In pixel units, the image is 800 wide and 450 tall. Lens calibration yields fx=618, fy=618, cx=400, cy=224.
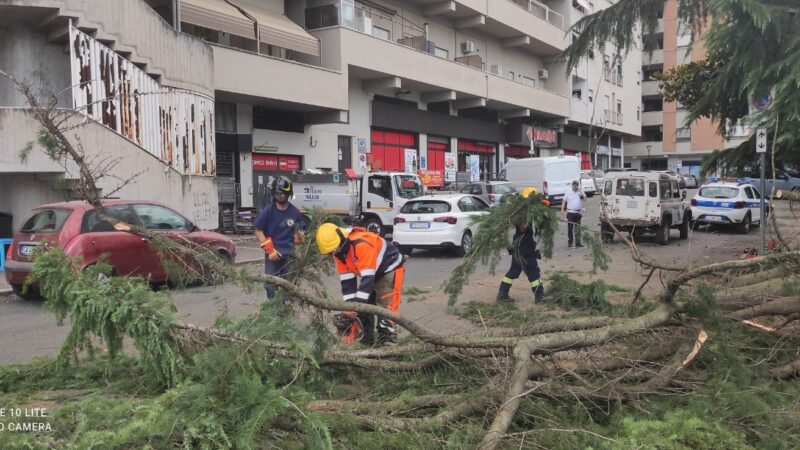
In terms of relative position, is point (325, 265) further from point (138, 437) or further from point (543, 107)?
point (543, 107)

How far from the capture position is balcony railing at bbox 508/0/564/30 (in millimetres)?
35438

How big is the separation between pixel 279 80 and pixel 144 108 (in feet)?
19.7

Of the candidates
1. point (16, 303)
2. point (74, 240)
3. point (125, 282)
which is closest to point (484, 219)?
point (125, 282)

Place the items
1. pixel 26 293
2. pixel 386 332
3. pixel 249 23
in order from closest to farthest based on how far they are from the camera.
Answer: pixel 386 332 < pixel 26 293 < pixel 249 23

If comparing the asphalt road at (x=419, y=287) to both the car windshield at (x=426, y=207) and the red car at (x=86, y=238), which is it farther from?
the car windshield at (x=426, y=207)

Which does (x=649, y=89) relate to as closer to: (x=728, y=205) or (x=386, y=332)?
(x=728, y=205)

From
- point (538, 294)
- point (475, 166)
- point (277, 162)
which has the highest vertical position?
point (475, 166)

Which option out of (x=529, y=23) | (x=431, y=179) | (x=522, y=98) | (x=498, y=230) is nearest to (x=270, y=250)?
(x=498, y=230)

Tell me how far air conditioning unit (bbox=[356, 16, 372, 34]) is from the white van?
370 inches

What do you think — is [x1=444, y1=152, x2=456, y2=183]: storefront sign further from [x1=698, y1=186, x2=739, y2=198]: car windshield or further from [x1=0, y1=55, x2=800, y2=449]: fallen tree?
[x1=0, y1=55, x2=800, y2=449]: fallen tree

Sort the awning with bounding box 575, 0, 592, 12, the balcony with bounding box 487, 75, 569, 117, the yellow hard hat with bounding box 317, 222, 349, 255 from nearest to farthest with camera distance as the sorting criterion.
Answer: the yellow hard hat with bounding box 317, 222, 349, 255
the balcony with bounding box 487, 75, 569, 117
the awning with bounding box 575, 0, 592, 12

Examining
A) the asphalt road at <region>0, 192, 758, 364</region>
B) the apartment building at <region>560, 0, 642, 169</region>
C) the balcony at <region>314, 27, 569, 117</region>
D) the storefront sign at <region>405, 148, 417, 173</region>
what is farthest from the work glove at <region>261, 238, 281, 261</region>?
the apartment building at <region>560, 0, 642, 169</region>

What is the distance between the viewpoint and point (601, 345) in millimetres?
4422

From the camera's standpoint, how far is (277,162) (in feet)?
74.7
